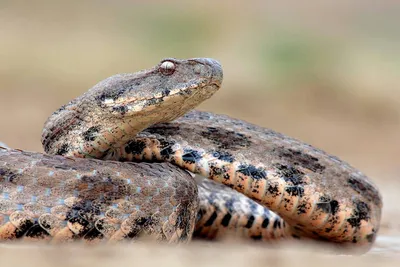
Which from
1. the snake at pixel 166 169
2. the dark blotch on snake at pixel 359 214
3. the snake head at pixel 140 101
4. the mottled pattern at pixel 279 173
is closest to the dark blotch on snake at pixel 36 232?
the snake at pixel 166 169

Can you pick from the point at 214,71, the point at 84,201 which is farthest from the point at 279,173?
the point at 84,201

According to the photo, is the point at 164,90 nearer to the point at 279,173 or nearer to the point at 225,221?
the point at 279,173

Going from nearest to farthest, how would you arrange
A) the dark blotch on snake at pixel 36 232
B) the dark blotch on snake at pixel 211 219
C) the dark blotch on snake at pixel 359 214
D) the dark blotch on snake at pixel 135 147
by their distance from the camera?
the dark blotch on snake at pixel 36 232
the dark blotch on snake at pixel 135 147
the dark blotch on snake at pixel 359 214
the dark blotch on snake at pixel 211 219

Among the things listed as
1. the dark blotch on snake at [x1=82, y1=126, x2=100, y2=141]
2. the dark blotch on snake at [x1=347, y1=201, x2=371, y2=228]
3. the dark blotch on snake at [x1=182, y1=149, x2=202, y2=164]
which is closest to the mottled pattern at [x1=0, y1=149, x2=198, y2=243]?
the dark blotch on snake at [x1=182, y1=149, x2=202, y2=164]

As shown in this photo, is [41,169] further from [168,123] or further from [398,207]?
[398,207]

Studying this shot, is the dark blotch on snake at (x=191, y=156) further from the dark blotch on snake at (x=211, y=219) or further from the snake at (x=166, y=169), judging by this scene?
the dark blotch on snake at (x=211, y=219)

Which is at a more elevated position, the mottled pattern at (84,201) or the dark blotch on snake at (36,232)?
the mottled pattern at (84,201)

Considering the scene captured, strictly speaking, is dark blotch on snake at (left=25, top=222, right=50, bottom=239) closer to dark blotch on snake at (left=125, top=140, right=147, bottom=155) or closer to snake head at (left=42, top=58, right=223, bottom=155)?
snake head at (left=42, top=58, right=223, bottom=155)

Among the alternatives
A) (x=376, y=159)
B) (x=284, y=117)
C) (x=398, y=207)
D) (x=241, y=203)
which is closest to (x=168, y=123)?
(x=241, y=203)
